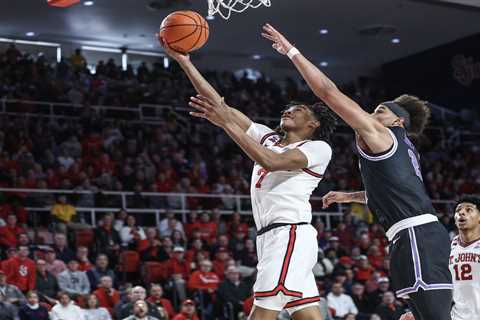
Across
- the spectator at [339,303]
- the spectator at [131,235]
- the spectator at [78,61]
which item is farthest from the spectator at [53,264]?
the spectator at [78,61]

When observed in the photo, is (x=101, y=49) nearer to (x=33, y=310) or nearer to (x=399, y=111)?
(x=33, y=310)

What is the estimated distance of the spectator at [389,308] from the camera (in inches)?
594

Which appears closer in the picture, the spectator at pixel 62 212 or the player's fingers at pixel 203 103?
the player's fingers at pixel 203 103

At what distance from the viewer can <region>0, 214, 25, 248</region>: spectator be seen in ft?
46.4

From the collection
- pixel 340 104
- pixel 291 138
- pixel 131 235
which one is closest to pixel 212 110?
pixel 340 104

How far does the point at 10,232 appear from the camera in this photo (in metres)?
14.3

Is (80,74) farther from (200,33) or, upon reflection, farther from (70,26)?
(200,33)

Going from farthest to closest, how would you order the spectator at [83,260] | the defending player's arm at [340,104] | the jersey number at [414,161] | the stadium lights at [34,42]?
the stadium lights at [34,42], the spectator at [83,260], the jersey number at [414,161], the defending player's arm at [340,104]

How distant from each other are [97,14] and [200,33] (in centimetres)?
1734

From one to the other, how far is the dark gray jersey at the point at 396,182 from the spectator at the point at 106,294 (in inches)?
332

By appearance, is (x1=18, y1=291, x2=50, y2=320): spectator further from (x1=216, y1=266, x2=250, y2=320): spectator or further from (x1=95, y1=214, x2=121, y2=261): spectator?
(x1=216, y1=266, x2=250, y2=320): spectator

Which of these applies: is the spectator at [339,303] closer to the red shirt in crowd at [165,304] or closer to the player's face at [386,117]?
the red shirt in crowd at [165,304]

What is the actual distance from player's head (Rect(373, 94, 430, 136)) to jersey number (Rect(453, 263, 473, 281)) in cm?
199

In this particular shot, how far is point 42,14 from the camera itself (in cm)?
2267
